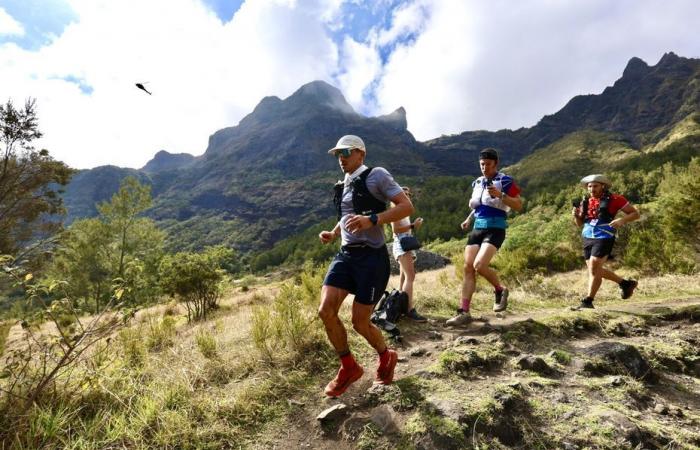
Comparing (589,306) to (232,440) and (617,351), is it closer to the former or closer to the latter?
(617,351)

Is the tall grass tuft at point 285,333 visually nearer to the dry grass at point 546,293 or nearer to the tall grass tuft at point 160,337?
the tall grass tuft at point 160,337

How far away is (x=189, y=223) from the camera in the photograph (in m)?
158

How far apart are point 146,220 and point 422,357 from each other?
29997 millimetres

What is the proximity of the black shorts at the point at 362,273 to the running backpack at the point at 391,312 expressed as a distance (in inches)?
53.3

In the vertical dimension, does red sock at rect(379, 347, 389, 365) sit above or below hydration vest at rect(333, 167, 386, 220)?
below

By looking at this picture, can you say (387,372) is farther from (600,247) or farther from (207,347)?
(600,247)

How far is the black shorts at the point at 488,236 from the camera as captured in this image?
5.04 m

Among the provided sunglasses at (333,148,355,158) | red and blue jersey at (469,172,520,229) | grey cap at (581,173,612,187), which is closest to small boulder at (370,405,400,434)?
sunglasses at (333,148,355,158)

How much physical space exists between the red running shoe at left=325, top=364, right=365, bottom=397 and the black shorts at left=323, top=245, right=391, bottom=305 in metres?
0.60

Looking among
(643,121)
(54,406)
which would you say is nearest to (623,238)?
(54,406)

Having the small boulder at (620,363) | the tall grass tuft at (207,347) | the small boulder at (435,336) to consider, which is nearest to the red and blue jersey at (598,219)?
the small boulder at (620,363)

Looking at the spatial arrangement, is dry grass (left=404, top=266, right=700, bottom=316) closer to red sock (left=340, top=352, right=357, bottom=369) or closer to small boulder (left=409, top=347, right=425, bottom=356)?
small boulder (left=409, top=347, right=425, bottom=356)

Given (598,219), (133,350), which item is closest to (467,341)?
(598,219)

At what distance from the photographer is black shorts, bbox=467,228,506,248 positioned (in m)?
5.04
